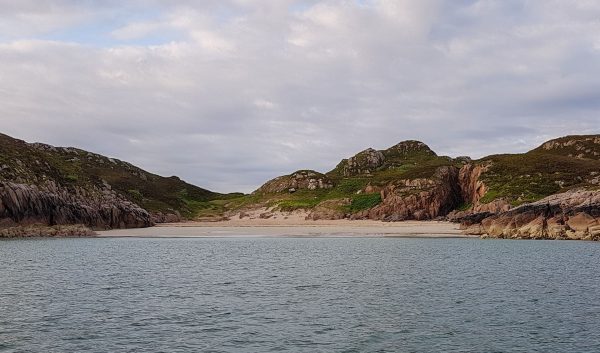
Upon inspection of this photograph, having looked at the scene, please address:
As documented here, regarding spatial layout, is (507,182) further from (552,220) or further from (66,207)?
(66,207)

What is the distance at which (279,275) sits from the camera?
156ft

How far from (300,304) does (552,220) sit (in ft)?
247

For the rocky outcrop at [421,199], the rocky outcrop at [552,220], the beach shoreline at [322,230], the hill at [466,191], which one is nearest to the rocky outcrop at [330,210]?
the hill at [466,191]

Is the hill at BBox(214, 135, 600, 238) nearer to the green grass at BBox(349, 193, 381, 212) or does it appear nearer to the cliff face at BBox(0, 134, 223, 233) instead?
the green grass at BBox(349, 193, 381, 212)

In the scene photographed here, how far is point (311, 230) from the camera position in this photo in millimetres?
123562

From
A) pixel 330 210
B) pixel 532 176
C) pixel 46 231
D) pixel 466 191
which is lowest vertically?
pixel 46 231

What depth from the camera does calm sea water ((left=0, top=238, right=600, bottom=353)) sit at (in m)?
24.0

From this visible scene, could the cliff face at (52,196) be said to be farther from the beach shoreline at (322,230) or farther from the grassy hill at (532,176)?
the grassy hill at (532,176)

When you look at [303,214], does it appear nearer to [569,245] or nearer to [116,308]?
[569,245]

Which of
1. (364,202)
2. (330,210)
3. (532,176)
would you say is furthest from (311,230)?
(532,176)

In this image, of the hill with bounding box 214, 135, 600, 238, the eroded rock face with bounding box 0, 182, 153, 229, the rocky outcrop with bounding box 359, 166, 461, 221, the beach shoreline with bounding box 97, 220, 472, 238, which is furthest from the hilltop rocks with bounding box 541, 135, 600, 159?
the eroded rock face with bounding box 0, 182, 153, 229

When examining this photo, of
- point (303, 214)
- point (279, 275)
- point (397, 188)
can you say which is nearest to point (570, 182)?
point (397, 188)

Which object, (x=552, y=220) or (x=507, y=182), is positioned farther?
(x=507, y=182)

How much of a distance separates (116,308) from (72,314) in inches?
104
